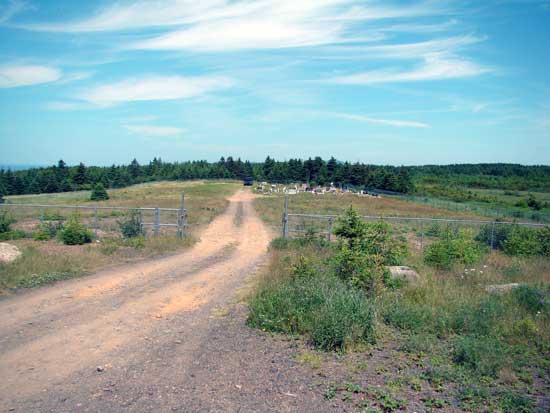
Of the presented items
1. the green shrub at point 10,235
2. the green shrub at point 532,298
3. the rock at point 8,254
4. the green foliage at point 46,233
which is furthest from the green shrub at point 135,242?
the green shrub at point 532,298

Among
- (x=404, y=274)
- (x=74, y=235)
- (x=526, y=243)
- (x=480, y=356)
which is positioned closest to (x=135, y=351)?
(x=480, y=356)

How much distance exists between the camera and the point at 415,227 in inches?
1334

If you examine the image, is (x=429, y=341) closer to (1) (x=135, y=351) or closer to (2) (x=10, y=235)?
(1) (x=135, y=351)

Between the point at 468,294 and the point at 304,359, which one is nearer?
the point at 304,359

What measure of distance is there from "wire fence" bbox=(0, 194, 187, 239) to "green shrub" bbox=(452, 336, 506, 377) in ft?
49.1

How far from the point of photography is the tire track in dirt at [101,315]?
6.48 meters

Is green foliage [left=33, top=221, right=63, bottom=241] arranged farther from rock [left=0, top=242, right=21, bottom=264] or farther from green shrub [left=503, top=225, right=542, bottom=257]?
green shrub [left=503, top=225, right=542, bottom=257]

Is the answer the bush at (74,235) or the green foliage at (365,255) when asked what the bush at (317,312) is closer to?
the green foliage at (365,255)

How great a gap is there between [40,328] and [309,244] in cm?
1159

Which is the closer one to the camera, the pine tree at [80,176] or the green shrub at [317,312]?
the green shrub at [317,312]

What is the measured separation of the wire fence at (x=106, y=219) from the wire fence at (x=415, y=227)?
5744mm

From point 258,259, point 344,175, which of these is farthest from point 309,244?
point 344,175

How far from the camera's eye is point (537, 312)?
908 centimetres

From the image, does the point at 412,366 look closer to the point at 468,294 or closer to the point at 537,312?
the point at 537,312
